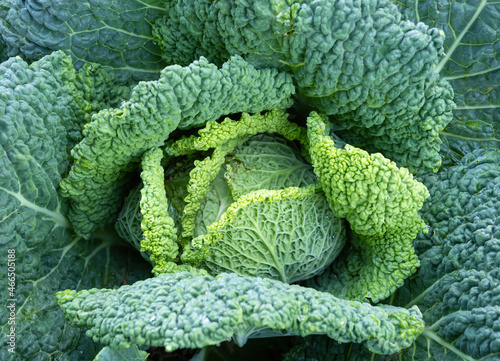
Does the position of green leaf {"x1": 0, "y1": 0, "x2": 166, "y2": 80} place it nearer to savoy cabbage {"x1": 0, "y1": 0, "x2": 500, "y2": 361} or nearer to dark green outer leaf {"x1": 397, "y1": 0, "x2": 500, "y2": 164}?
savoy cabbage {"x1": 0, "y1": 0, "x2": 500, "y2": 361}

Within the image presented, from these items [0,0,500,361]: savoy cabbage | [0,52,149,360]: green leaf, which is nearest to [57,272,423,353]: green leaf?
[0,0,500,361]: savoy cabbage

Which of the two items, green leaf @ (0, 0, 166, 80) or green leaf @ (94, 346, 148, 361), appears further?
green leaf @ (0, 0, 166, 80)

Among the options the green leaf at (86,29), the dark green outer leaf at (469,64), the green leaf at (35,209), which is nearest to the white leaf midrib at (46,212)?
the green leaf at (35,209)

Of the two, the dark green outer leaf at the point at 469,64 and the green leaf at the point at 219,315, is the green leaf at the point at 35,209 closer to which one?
the green leaf at the point at 219,315

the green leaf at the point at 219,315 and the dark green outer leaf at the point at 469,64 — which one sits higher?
the dark green outer leaf at the point at 469,64

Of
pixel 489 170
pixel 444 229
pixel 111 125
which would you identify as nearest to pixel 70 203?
pixel 111 125

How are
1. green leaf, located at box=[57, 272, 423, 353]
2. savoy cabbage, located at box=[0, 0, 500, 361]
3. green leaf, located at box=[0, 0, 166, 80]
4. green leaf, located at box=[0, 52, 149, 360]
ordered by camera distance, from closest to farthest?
1. green leaf, located at box=[57, 272, 423, 353]
2. savoy cabbage, located at box=[0, 0, 500, 361]
3. green leaf, located at box=[0, 52, 149, 360]
4. green leaf, located at box=[0, 0, 166, 80]

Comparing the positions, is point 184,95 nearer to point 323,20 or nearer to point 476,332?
point 323,20

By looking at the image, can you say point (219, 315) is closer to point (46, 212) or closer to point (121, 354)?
point (121, 354)
